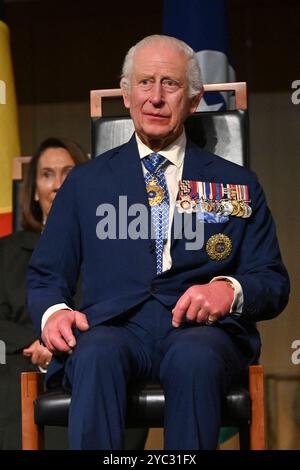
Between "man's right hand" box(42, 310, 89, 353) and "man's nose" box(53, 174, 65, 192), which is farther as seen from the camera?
"man's nose" box(53, 174, 65, 192)

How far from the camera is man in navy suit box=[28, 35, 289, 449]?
1.77 metres

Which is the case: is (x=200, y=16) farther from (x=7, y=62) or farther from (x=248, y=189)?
(x=248, y=189)

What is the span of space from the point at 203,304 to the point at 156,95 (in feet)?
1.56

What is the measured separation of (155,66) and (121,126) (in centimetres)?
33

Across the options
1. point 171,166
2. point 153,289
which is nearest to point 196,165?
point 171,166

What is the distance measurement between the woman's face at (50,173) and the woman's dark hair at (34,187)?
0.04ft

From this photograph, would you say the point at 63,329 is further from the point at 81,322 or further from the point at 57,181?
the point at 57,181

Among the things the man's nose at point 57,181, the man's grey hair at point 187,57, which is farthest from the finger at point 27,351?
the man's grey hair at point 187,57

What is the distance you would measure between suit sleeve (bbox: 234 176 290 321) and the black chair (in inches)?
5.2

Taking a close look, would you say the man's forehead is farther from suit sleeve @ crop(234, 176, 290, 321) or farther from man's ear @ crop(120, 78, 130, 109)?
suit sleeve @ crop(234, 176, 290, 321)

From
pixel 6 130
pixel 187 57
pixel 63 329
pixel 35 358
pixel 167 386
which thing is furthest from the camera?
pixel 6 130

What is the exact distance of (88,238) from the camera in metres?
1.95

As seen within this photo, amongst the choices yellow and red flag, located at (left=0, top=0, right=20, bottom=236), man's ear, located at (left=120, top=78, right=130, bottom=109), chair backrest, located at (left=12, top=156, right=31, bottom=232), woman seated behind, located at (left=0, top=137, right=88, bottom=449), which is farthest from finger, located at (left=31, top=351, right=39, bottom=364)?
man's ear, located at (left=120, top=78, right=130, bottom=109)

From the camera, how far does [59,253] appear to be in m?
1.94
